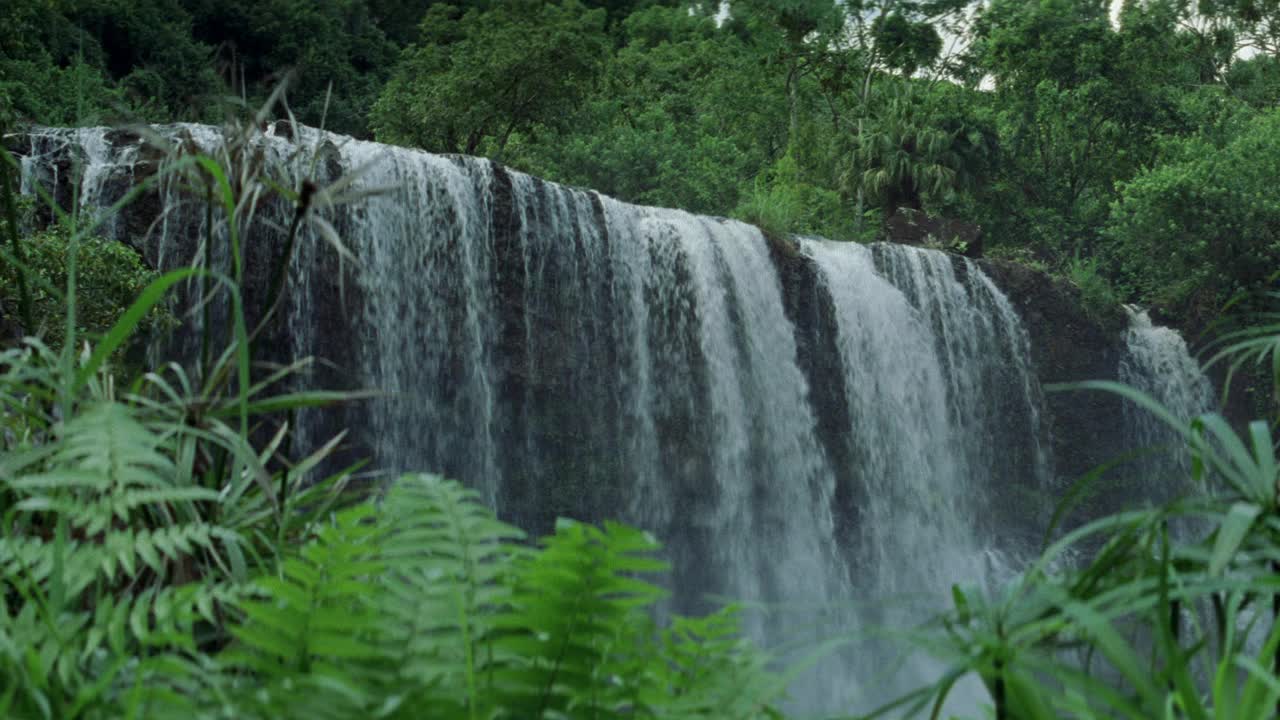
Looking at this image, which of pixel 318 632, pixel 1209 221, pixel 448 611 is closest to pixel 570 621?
pixel 448 611

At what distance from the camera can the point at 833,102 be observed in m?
30.8

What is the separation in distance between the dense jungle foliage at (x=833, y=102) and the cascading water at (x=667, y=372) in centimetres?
243

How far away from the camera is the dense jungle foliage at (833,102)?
1980 centimetres

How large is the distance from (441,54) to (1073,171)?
16208 mm

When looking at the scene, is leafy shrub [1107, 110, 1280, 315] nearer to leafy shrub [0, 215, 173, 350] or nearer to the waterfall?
the waterfall

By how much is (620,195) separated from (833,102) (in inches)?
489

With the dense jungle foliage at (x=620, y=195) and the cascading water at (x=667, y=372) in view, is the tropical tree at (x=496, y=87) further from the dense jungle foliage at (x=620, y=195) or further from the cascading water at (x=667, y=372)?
the cascading water at (x=667, y=372)

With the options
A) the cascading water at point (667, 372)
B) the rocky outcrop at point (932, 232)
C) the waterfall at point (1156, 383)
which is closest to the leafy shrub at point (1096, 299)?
the waterfall at point (1156, 383)

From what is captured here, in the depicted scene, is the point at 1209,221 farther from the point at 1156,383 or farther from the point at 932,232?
the point at 932,232

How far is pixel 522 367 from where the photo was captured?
11828mm

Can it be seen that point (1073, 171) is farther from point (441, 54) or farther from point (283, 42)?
point (283, 42)

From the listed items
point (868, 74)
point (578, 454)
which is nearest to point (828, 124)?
point (868, 74)

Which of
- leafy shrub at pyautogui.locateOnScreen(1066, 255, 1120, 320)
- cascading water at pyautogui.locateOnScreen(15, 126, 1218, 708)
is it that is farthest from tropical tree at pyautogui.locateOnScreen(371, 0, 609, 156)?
leafy shrub at pyautogui.locateOnScreen(1066, 255, 1120, 320)

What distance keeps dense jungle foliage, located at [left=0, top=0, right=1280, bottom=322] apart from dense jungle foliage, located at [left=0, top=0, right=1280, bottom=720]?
0.32 feet
